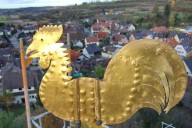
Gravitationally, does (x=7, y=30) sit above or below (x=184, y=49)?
below

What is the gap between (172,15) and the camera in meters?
37.1

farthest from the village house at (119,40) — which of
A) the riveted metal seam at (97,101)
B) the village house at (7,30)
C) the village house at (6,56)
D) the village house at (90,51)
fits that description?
the riveted metal seam at (97,101)

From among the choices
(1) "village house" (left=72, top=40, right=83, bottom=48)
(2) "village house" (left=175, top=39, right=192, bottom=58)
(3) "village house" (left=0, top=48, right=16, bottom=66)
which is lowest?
(1) "village house" (left=72, top=40, right=83, bottom=48)

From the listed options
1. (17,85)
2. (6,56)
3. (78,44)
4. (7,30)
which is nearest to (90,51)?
(78,44)

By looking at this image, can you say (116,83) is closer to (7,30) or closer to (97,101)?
(97,101)

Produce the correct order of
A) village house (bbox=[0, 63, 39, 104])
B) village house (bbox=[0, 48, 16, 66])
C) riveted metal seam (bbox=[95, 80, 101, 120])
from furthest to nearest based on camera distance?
1. village house (bbox=[0, 48, 16, 66])
2. village house (bbox=[0, 63, 39, 104])
3. riveted metal seam (bbox=[95, 80, 101, 120])

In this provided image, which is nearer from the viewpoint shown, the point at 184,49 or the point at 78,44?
the point at 184,49

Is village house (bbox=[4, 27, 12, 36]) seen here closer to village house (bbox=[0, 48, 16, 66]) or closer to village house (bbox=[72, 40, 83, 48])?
village house (bbox=[72, 40, 83, 48])

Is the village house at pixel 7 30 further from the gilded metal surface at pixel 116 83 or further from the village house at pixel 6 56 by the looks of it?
the gilded metal surface at pixel 116 83

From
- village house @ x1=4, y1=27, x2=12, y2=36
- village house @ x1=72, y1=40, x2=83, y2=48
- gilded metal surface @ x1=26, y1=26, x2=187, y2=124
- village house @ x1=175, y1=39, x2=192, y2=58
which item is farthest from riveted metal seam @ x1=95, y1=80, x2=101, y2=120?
village house @ x1=4, y1=27, x2=12, y2=36

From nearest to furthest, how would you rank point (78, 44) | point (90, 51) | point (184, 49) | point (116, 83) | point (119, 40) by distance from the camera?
point (116, 83) → point (184, 49) → point (90, 51) → point (78, 44) → point (119, 40)

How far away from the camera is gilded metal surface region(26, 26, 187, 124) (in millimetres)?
2963

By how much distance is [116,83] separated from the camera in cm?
312

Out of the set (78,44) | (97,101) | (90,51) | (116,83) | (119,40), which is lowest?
(78,44)
